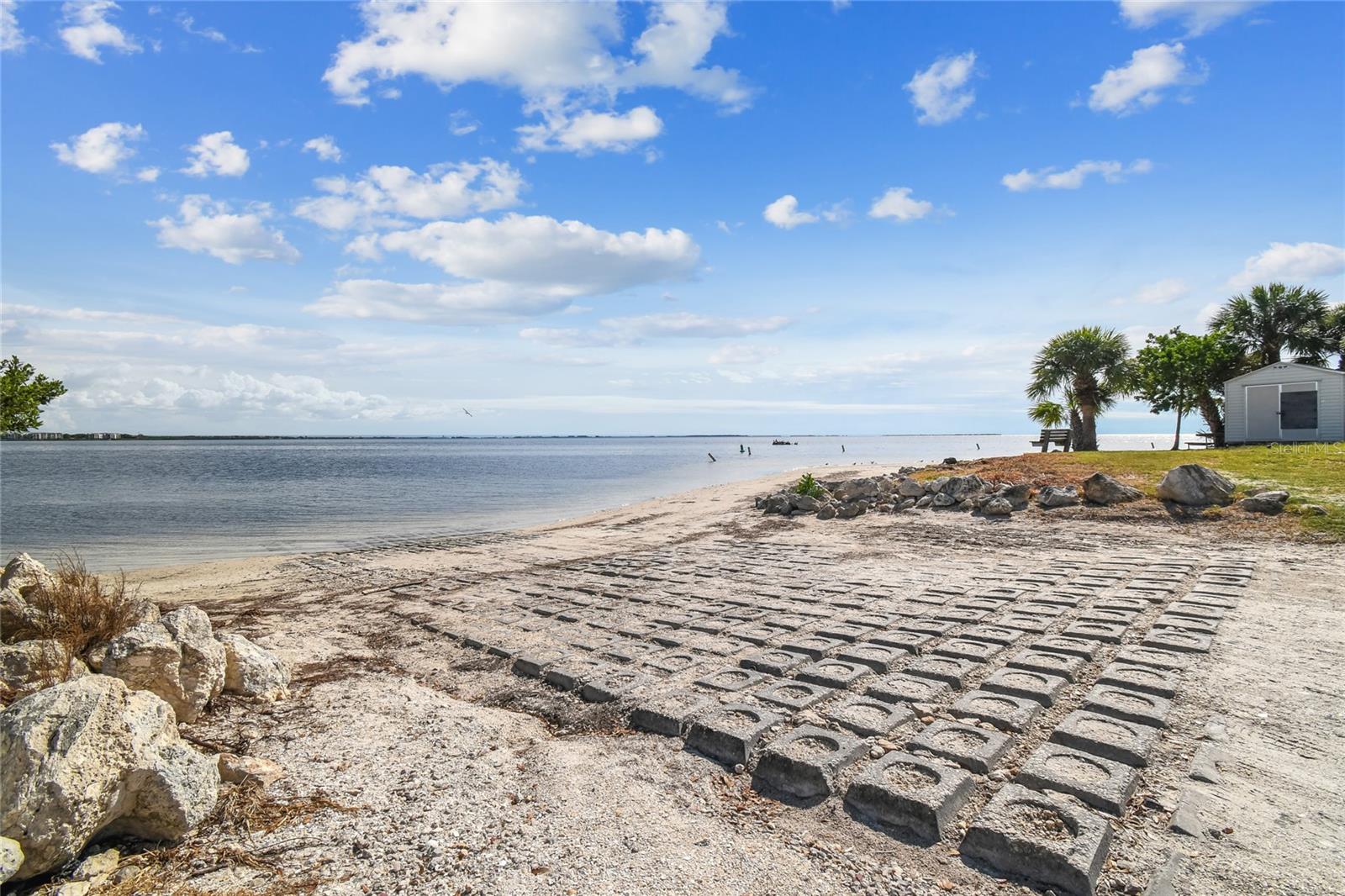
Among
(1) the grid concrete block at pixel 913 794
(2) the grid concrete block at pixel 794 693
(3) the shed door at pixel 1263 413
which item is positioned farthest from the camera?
(3) the shed door at pixel 1263 413

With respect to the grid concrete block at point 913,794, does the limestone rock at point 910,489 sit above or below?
above

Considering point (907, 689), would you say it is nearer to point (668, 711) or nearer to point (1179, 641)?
point (668, 711)

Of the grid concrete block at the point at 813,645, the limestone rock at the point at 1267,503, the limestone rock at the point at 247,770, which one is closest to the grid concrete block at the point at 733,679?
the grid concrete block at the point at 813,645

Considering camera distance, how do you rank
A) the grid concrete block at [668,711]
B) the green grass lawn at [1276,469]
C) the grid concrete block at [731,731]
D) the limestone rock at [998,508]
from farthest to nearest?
the limestone rock at [998,508]
the green grass lawn at [1276,469]
the grid concrete block at [668,711]
the grid concrete block at [731,731]

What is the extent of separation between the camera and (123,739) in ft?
9.99

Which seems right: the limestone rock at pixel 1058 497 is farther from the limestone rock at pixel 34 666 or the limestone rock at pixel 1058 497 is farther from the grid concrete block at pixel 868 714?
the limestone rock at pixel 34 666

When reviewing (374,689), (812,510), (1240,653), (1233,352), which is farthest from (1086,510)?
(1233,352)

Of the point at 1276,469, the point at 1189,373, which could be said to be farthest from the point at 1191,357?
the point at 1276,469

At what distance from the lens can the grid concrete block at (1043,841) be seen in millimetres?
2805

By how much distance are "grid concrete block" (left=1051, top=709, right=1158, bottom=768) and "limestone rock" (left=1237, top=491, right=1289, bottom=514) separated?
37.6 ft

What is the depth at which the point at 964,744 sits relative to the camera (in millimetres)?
3945

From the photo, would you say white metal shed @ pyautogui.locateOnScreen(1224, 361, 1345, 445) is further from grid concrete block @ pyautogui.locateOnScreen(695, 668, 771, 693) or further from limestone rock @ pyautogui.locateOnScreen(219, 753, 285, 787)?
limestone rock @ pyautogui.locateOnScreen(219, 753, 285, 787)

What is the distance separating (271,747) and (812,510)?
1410 cm

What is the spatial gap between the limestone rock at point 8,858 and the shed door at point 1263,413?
39209mm
